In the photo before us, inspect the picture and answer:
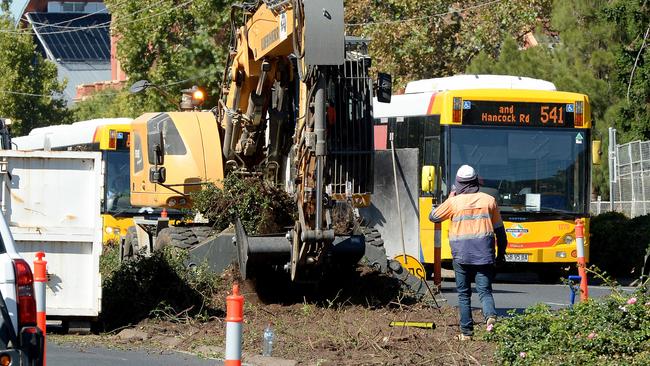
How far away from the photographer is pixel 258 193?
1545 centimetres

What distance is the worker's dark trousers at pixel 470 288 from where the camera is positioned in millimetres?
12430

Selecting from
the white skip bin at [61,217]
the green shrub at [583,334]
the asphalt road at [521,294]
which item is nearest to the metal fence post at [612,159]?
the asphalt road at [521,294]

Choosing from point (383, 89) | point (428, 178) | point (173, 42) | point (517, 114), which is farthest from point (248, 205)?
point (173, 42)

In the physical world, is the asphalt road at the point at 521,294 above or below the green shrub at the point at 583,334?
below

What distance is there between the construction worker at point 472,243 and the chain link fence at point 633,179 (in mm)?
16903

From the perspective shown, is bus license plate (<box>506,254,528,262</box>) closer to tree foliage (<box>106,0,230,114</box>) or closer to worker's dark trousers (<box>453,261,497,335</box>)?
worker's dark trousers (<box>453,261,497,335</box>)

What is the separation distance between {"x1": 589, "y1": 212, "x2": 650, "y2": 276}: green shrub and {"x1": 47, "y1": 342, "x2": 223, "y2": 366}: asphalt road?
1330cm

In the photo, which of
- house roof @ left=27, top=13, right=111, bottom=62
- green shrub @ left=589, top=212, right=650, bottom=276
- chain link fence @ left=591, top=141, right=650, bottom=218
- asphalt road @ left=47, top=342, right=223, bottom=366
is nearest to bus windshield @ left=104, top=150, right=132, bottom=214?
green shrub @ left=589, top=212, right=650, bottom=276

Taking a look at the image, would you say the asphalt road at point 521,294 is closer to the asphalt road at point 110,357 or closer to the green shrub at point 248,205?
the green shrub at point 248,205

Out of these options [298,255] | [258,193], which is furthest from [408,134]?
[298,255]

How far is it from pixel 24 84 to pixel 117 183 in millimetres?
28079

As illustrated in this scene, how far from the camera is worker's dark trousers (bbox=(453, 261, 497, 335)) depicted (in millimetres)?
12430

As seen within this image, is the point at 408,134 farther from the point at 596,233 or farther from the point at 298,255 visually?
the point at 298,255

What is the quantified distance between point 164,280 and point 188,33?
25.7 meters
